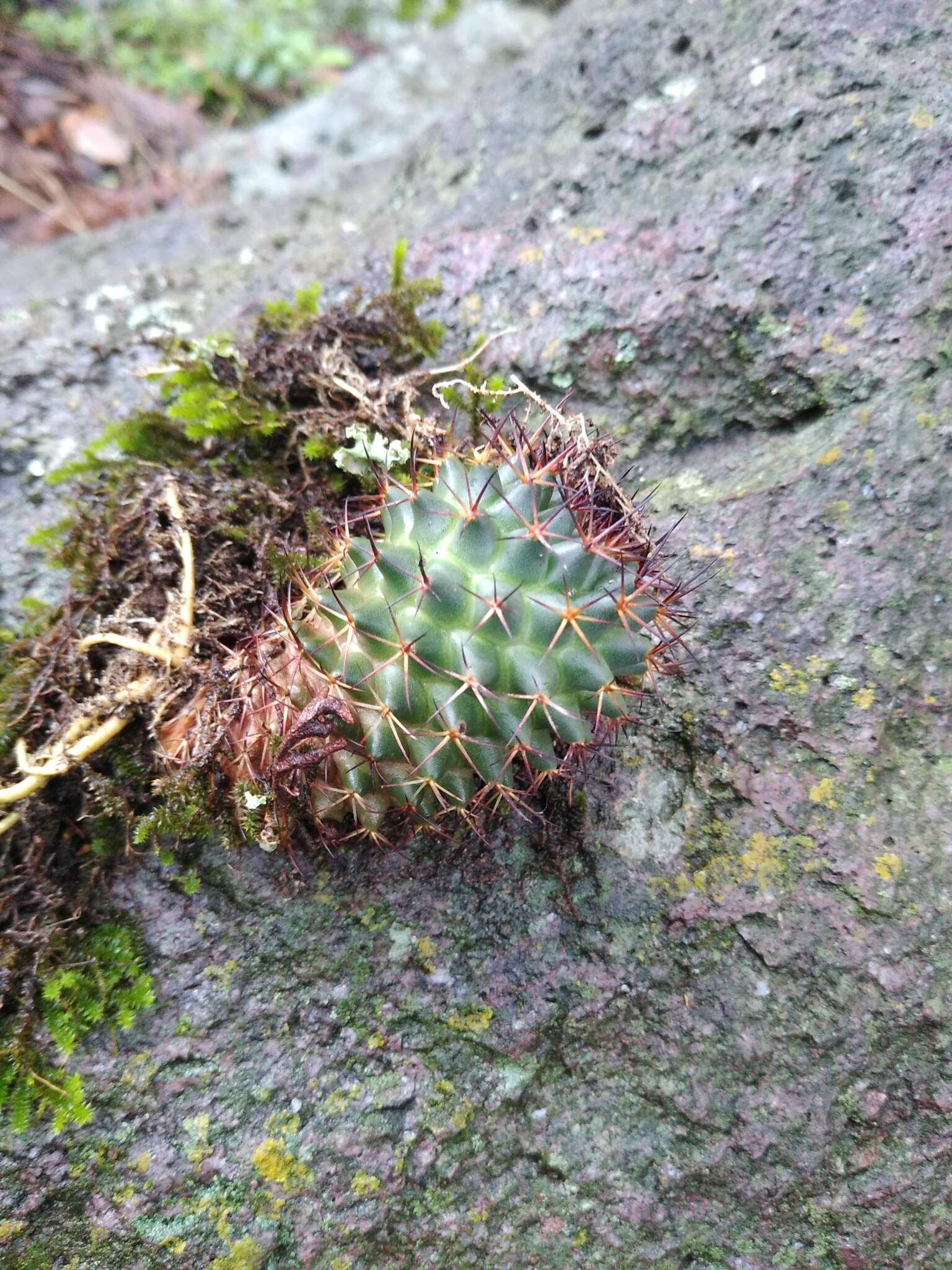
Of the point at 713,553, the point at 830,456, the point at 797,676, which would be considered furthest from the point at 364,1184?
the point at 830,456

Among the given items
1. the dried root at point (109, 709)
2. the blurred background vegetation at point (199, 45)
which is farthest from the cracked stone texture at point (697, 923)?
the blurred background vegetation at point (199, 45)

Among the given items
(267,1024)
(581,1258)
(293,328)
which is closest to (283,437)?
(293,328)

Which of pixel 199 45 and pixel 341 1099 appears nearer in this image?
pixel 341 1099

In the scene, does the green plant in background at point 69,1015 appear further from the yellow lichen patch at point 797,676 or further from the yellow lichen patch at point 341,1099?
the yellow lichen patch at point 797,676

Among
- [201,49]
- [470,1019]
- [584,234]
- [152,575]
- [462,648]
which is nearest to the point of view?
[462,648]

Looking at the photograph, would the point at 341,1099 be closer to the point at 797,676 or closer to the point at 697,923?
the point at 697,923

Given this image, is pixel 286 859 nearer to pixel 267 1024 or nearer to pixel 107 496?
pixel 267 1024
